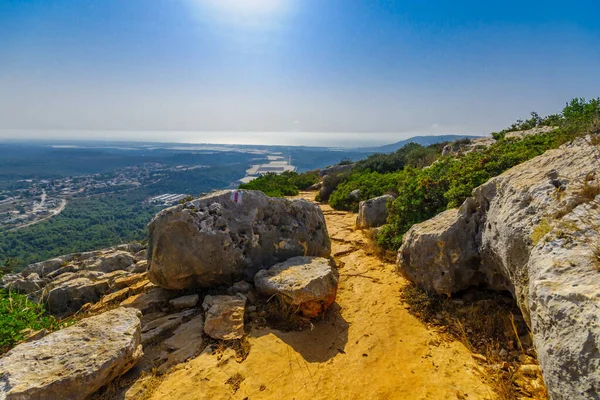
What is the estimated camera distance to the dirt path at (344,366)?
3.63m

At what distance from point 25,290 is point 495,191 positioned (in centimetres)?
1467

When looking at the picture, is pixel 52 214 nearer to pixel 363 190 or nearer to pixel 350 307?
pixel 363 190

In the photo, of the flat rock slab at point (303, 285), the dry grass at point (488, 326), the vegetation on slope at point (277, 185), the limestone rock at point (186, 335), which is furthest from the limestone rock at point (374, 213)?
the vegetation on slope at point (277, 185)

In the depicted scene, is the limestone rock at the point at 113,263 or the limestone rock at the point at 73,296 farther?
the limestone rock at the point at 113,263

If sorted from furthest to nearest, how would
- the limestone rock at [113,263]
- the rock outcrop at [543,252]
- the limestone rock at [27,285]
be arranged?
the limestone rock at [113,263], the limestone rock at [27,285], the rock outcrop at [543,252]

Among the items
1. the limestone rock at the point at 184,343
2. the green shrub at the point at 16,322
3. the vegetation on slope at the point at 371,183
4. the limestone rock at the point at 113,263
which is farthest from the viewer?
the vegetation on slope at the point at 371,183

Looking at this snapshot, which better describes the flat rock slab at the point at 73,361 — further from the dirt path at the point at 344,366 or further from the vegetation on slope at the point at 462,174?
the vegetation on slope at the point at 462,174

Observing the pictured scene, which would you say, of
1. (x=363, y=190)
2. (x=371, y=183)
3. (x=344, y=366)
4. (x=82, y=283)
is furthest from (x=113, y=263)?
(x=371, y=183)

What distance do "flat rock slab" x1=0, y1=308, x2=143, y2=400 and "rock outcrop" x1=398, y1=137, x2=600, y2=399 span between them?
16.2ft

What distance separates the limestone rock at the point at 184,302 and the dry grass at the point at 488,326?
14.3 ft

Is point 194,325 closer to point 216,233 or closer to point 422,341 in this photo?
point 216,233

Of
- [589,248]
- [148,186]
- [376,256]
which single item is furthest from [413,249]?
[148,186]

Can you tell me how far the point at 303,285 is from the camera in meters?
5.16

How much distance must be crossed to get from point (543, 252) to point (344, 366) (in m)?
2.96
